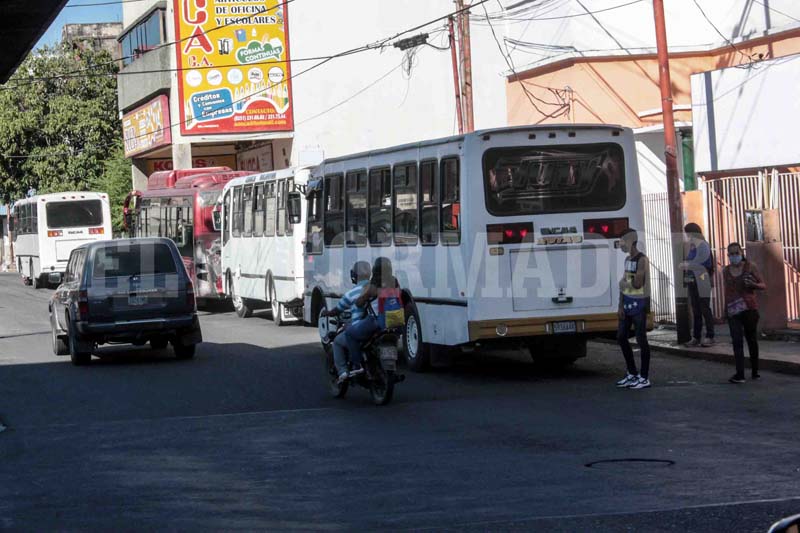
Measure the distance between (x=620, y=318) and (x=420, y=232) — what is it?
332 centimetres

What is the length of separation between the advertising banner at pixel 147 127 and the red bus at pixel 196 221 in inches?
415

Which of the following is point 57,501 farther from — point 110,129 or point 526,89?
point 110,129

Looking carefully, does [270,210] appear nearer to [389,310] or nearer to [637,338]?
[389,310]

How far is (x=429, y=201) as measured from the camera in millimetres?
17172

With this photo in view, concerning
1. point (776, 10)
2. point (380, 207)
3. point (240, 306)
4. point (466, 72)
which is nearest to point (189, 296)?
point (380, 207)

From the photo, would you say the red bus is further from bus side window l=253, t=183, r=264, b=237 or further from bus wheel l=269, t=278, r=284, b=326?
bus wheel l=269, t=278, r=284, b=326

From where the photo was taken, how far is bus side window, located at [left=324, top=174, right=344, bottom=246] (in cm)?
2023

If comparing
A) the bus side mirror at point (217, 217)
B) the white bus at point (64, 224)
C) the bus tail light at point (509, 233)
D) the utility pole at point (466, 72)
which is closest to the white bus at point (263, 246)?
the bus side mirror at point (217, 217)

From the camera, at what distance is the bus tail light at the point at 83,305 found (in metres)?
19.1

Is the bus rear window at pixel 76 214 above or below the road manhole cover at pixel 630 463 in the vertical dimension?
above

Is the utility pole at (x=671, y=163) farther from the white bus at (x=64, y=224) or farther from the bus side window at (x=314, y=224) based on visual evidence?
the white bus at (x=64, y=224)

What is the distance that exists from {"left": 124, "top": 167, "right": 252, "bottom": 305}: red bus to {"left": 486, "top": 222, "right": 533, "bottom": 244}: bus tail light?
16884 mm

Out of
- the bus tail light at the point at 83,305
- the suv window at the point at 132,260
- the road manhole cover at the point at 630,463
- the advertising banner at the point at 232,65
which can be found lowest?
the road manhole cover at the point at 630,463

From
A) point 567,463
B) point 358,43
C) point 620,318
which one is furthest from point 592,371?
point 358,43
